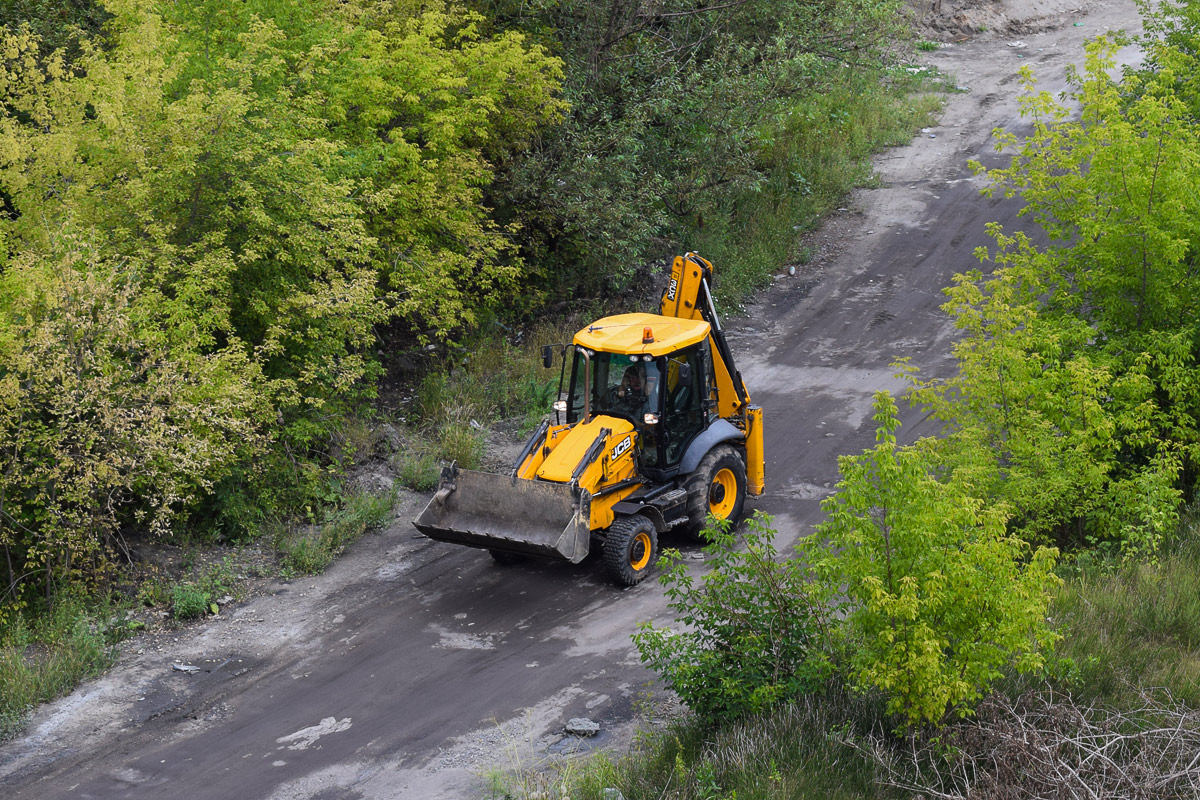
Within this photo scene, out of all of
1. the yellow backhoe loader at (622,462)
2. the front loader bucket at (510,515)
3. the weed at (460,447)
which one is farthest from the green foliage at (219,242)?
the yellow backhoe loader at (622,462)

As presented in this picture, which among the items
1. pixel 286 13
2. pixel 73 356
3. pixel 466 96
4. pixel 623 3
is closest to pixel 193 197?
pixel 73 356

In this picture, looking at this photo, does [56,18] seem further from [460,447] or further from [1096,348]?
[1096,348]

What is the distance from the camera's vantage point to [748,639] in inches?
325

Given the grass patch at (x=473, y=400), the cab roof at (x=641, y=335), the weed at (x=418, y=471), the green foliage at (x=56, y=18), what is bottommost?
the weed at (x=418, y=471)

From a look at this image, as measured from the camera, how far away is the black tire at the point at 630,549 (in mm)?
11281

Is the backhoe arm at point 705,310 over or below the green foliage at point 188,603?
over

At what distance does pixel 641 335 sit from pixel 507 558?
2.97 m

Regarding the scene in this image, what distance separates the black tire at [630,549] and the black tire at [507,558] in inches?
47.0

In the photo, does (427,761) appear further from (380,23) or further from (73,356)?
(380,23)

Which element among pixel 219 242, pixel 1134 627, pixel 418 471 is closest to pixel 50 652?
pixel 219 242

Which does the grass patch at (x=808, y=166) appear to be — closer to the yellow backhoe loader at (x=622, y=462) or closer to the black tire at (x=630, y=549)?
the yellow backhoe loader at (x=622, y=462)

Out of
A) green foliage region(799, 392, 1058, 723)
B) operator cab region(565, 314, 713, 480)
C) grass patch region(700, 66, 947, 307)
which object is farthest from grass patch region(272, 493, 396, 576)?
grass patch region(700, 66, 947, 307)

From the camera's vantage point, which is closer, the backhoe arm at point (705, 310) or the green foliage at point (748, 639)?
the green foliage at point (748, 639)

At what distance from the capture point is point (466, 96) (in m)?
16.2
